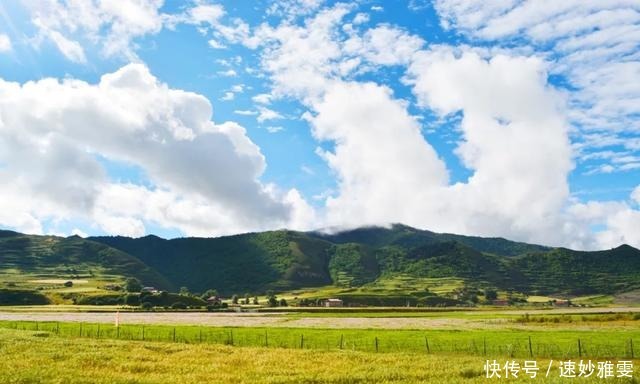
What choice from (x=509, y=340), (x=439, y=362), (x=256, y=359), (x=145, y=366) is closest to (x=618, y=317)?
(x=509, y=340)

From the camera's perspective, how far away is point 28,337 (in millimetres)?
63500

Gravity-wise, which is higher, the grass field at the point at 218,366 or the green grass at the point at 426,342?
the grass field at the point at 218,366

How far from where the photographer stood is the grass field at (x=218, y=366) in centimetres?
3778

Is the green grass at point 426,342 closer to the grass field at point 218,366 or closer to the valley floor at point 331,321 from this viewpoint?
the grass field at point 218,366

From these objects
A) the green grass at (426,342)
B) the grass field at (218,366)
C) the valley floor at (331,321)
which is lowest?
the valley floor at (331,321)

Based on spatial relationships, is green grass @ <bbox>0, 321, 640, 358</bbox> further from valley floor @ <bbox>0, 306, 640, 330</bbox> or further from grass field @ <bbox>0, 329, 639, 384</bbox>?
valley floor @ <bbox>0, 306, 640, 330</bbox>

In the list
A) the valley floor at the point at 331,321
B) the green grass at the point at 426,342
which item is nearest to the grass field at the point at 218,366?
the green grass at the point at 426,342

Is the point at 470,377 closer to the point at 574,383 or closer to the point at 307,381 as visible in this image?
the point at 574,383

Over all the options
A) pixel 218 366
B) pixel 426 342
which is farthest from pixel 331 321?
pixel 218 366

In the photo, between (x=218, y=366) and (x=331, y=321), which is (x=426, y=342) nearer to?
(x=218, y=366)

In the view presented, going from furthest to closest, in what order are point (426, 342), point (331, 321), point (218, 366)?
point (331, 321) < point (426, 342) < point (218, 366)

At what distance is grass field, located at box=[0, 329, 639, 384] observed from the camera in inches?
1487

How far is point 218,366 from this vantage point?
146 ft

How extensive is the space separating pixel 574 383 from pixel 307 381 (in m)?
→ 18.6
